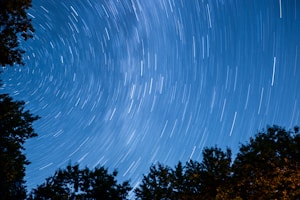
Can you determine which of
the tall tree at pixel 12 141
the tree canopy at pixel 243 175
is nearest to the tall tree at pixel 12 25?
the tall tree at pixel 12 141

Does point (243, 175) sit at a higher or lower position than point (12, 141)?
higher

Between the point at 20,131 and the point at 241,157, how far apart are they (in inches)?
804

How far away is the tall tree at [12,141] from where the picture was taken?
15477 millimetres

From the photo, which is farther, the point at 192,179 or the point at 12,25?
the point at 192,179

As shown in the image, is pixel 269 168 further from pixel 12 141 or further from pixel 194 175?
pixel 12 141

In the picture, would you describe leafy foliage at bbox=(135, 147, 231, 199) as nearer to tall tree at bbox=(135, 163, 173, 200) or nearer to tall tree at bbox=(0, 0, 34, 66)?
tall tree at bbox=(135, 163, 173, 200)

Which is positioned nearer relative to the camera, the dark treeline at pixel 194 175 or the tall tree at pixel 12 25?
Result: the tall tree at pixel 12 25

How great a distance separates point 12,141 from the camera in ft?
61.7

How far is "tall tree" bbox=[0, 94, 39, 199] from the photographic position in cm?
1548

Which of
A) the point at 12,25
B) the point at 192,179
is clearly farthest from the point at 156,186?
the point at 12,25

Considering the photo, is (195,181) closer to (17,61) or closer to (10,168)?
(10,168)

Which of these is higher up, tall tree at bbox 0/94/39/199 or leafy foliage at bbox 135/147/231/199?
leafy foliage at bbox 135/147/231/199

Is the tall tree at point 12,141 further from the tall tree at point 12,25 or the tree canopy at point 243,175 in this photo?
the tree canopy at point 243,175

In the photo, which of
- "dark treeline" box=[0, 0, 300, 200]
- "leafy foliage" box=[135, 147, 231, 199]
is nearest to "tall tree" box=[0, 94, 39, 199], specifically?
"dark treeline" box=[0, 0, 300, 200]
